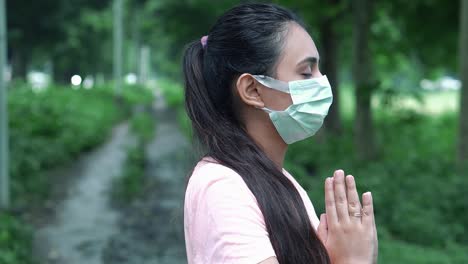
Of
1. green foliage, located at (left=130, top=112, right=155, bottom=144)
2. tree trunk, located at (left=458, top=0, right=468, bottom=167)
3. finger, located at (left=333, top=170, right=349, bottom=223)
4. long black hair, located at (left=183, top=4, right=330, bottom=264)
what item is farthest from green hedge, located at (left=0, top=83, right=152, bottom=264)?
tree trunk, located at (left=458, top=0, right=468, bottom=167)

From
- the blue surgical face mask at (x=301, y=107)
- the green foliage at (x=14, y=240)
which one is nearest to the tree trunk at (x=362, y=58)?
the green foliage at (x=14, y=240)

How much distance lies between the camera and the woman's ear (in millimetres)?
1742

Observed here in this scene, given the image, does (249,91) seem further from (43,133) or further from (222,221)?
(43,133)

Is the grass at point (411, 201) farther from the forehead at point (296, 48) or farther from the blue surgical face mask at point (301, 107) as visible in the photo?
the forehead at point (296, 48)

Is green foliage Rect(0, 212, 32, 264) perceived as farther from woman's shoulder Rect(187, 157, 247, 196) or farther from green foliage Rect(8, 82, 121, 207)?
woman's shoulder Rect(187, 157, 247, 196)

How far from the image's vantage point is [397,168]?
988 centimetres

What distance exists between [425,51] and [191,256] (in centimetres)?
1357

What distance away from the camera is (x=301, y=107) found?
5.98ft

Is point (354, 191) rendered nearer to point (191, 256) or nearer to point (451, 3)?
point (191, 256)

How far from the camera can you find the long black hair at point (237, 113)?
1622mm

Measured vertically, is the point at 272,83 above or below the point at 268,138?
above

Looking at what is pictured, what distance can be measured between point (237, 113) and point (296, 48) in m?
0.23

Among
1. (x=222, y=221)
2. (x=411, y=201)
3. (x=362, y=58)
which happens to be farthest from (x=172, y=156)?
(x=222, y=221)

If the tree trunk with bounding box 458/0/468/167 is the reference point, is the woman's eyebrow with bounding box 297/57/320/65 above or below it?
above
